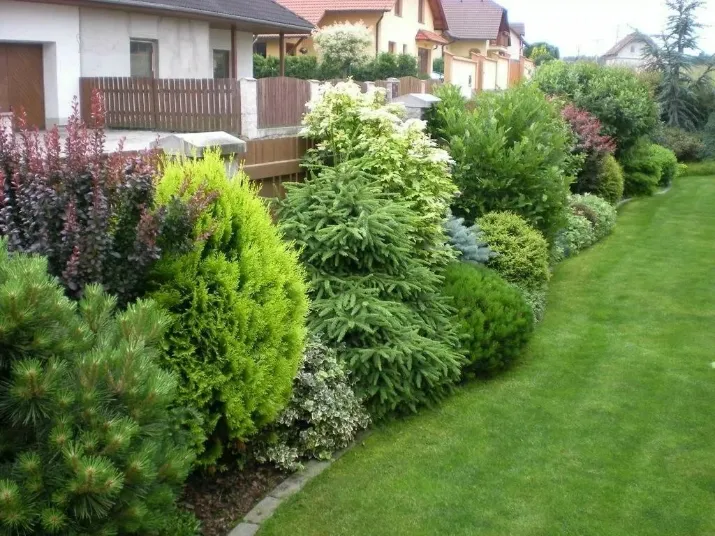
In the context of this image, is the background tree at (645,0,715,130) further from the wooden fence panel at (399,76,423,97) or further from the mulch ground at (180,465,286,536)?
the mulch ground at (180,465,286,536)

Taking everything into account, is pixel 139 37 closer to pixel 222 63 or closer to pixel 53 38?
pixel 53 38

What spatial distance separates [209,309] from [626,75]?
66.3 ft

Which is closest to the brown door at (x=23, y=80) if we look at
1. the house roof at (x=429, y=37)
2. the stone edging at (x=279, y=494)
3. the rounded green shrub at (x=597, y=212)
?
the rounded green shrub at (x=597, y=212)

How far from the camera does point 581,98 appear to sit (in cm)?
2128

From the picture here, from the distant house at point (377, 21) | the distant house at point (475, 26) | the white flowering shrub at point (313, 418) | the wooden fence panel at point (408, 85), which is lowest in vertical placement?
the white flowering shrub at point (313, 418)

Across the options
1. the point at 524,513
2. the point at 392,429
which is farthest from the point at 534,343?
the point at 524,513

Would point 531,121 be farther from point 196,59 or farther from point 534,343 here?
point 196,59

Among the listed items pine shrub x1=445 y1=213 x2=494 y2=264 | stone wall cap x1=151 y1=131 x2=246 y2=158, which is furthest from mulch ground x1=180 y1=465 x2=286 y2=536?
pine shrub x1=445 y1=213 x2=494 y2=264

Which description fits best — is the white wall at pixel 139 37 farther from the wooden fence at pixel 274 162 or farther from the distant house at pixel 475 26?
the distant house at pixel 475 26

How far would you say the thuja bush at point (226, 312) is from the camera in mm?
4949

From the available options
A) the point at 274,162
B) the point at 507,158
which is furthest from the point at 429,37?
the point at 274,162

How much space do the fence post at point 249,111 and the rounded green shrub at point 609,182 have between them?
9.48 m

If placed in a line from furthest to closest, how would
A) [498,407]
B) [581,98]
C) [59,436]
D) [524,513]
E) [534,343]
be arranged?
1. [581,98]
2. [534,343]
3. [498,407]
4. [524,513]
5. [59,436]

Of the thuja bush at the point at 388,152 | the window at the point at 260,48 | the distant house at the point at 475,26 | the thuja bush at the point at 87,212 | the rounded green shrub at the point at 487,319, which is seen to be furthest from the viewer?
the distant house at the point at 475,26
